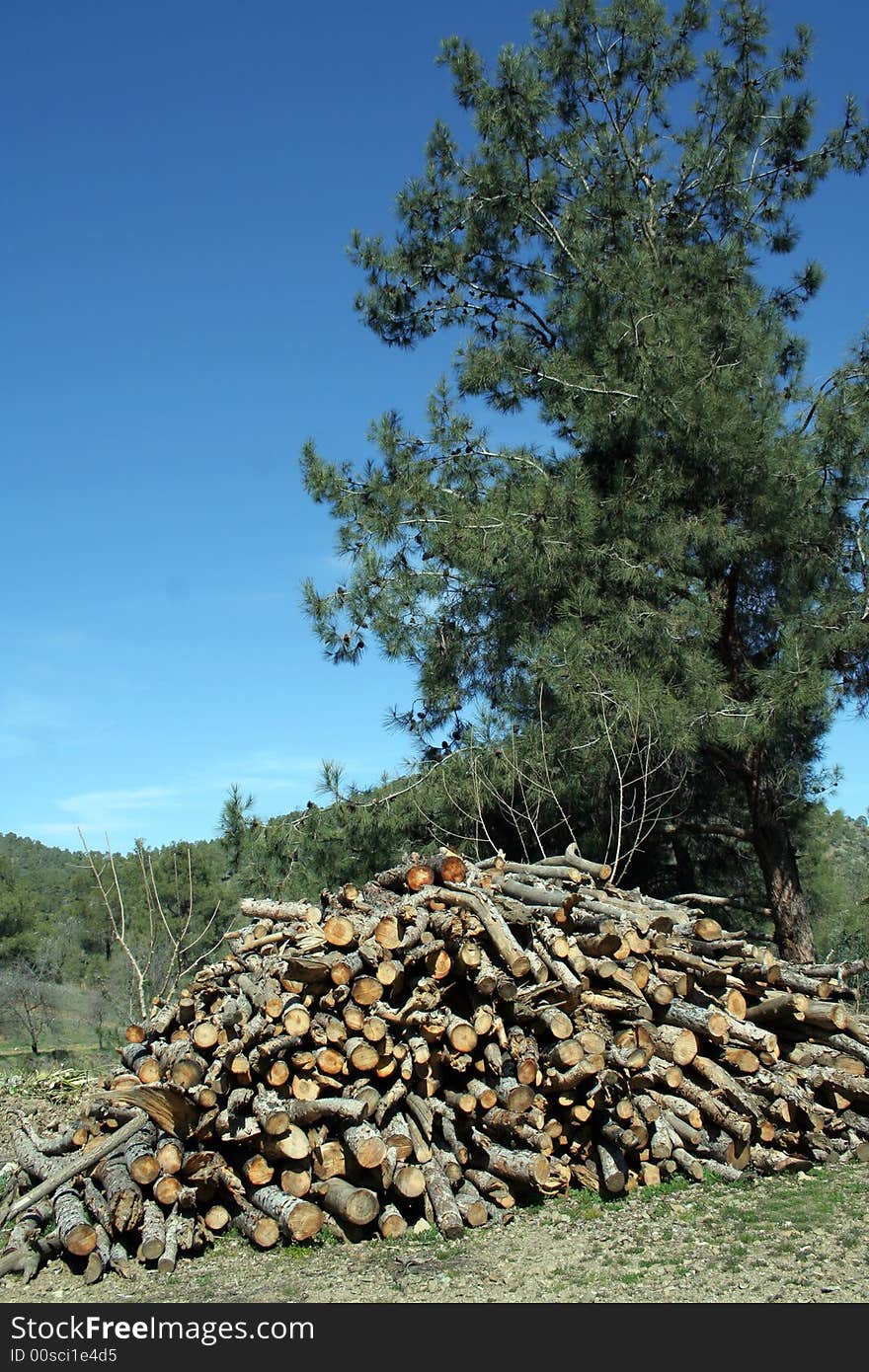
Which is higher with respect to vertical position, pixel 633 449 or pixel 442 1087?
pixel 633 449

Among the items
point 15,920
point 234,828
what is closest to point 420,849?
point 234,828

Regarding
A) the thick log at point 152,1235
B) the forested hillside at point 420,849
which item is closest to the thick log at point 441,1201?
the thick log at point 152,1235

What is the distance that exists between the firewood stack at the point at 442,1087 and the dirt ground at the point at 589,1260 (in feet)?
0.49

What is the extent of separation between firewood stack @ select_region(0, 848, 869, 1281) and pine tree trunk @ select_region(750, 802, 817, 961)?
4.66 metres

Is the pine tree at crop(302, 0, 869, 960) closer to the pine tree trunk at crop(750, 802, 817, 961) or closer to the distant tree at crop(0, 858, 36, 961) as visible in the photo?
the pine tree trunk at crop(750, 802, 817, 961)

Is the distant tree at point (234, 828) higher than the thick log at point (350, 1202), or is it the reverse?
the distant tree at point (234, 828)

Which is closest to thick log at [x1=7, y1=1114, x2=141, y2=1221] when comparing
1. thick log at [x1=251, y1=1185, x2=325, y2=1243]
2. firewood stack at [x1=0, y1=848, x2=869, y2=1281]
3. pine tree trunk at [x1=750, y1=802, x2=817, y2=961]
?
firewood stack at [x1=0, y1=848, x2=869, y2=1281]

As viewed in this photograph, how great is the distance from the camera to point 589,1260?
496cm

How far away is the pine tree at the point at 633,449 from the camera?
11070mm

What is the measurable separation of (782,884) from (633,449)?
17.7 feet

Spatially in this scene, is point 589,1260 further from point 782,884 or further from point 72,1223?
point 782,884

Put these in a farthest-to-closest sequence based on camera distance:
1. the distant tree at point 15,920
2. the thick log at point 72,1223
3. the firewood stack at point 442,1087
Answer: the distant tree at point 15,920
the firewood stack at point 442,1087
the thick log at point 72,1223

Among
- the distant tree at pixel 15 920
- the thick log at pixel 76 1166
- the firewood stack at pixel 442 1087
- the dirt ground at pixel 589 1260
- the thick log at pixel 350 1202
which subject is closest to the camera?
the dirt ground at pixel 589 1260

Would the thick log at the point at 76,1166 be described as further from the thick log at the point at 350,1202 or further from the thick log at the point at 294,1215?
the thick log at the point at 350,1202
